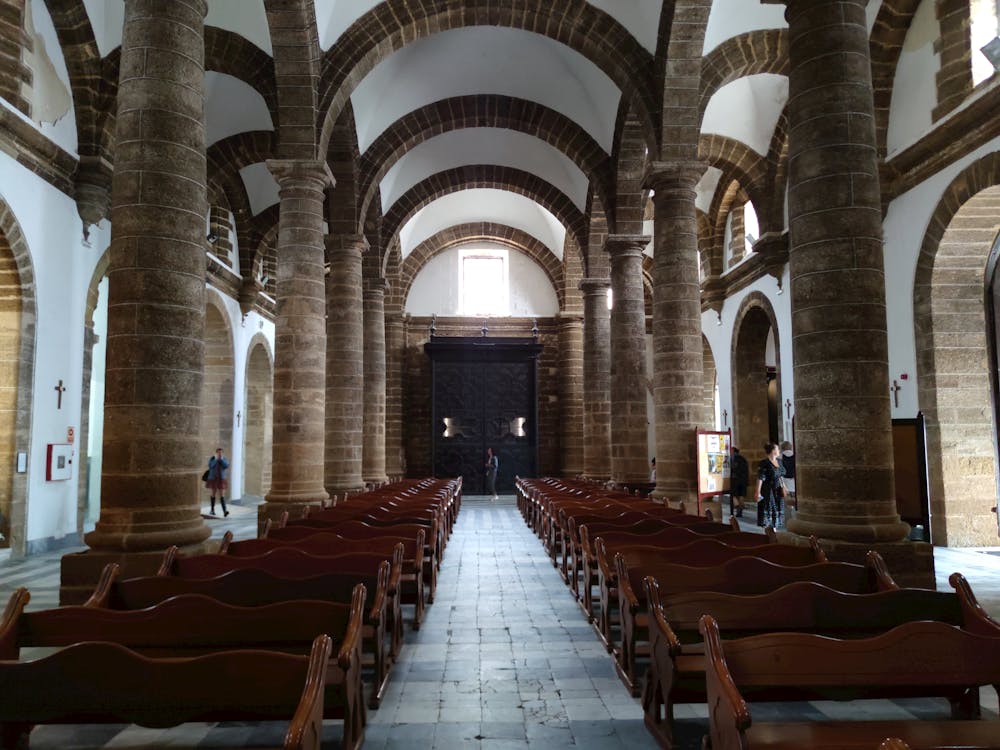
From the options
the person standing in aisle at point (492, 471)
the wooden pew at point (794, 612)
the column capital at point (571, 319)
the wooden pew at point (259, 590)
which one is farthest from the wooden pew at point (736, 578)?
the column capital at point (571, 319)

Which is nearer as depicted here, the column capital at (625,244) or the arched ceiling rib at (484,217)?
the column capital at (625,244)

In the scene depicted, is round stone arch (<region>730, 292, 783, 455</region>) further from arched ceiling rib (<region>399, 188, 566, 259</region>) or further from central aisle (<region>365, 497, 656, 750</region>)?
central aisle (<region>365, 497, 656, 750</region>)

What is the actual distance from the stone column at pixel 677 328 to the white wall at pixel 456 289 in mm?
15207

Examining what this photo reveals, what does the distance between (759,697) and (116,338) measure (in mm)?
5153

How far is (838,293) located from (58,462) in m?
11.0

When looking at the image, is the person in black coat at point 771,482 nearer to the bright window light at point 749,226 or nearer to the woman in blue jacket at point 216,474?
the bright window light at point 749,226

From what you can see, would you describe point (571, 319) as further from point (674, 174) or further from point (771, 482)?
point (674, 174)

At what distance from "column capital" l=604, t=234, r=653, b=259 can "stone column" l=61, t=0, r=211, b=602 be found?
10111mm

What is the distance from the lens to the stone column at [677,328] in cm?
1130

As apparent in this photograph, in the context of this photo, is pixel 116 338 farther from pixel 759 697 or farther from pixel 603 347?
pixel 603 347

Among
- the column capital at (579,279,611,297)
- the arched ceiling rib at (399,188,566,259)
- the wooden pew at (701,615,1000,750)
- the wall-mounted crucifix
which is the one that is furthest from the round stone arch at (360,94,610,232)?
the wooden pew at (701,615,1000,750)

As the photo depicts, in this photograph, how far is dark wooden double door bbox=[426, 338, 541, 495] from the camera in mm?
24922

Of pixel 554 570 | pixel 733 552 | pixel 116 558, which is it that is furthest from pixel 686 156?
pixel 116 558

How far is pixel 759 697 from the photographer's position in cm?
363
